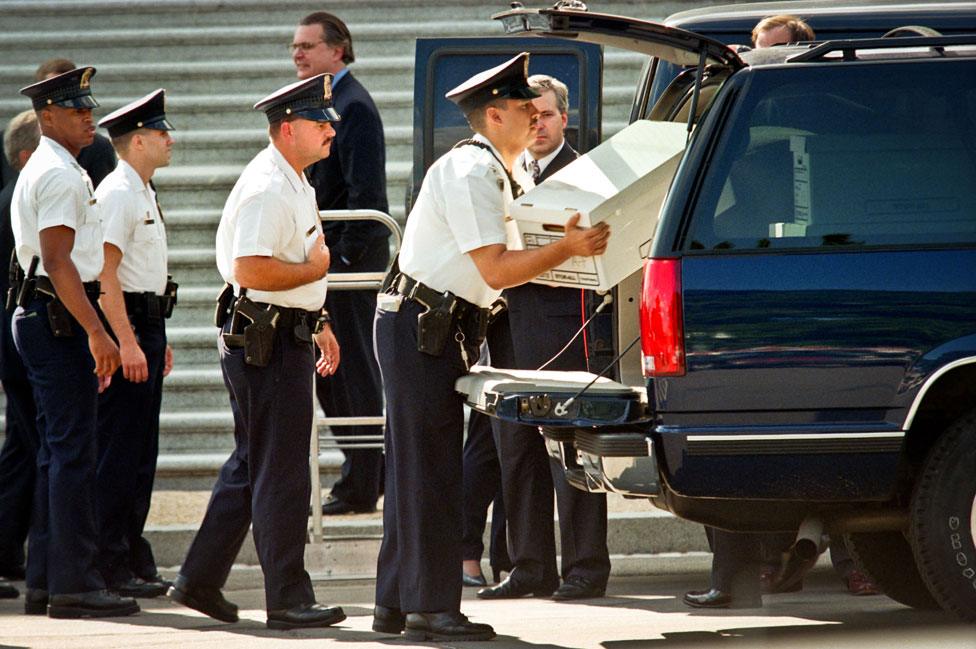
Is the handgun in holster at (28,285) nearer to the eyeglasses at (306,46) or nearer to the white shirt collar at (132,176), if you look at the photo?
the white shirt collar at (132,176)

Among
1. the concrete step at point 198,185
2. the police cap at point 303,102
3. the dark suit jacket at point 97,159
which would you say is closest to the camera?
the police cap at point 303,102

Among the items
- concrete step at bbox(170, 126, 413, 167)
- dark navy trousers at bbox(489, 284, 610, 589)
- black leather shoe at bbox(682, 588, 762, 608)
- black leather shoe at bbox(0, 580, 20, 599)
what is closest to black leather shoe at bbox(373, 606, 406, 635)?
dark navy trousers at bbox(489, 284, 610, 589)

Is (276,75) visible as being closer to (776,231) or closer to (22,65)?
(22,65)

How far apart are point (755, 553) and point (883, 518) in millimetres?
1074

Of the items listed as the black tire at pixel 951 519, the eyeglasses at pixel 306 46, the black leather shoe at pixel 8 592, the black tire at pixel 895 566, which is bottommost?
the black leather shoe at pixel 8 592

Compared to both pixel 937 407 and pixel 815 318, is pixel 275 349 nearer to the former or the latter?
pixel 815 318

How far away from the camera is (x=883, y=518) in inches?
195

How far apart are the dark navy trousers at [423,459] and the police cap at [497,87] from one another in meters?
0.71

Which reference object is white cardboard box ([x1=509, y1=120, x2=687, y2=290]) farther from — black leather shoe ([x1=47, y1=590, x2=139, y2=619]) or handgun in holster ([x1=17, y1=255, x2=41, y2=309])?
black leather shoe ([x1=47, y1=590, x2=139, y2=619])

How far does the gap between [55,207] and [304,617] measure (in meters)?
1.83

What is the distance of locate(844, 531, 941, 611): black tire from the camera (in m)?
5.78

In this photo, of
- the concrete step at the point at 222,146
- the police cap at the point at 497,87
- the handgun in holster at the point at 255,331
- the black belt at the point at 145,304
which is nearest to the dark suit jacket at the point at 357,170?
the black belt at the point at 145,304

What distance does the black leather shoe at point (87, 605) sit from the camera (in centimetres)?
623

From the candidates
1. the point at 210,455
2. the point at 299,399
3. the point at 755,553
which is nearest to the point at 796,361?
the point at 755,553
